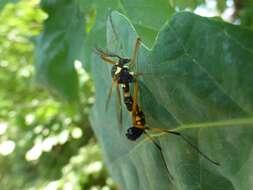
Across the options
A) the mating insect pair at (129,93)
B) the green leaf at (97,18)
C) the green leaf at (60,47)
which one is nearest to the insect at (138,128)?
the mating insect pair at (129,93)

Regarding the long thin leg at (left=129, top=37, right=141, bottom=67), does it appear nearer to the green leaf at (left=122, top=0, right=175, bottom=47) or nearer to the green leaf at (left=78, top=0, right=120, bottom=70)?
the green leaf at (left=122, top=0, right=175, bottom=47)

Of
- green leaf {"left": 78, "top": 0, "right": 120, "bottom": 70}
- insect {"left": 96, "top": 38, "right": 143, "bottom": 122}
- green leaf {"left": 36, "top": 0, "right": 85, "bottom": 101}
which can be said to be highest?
green leaf {"left": 36, "top": 0, "right": 85, "bottom": 101}

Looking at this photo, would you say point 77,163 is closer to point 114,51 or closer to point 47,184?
point 47,184

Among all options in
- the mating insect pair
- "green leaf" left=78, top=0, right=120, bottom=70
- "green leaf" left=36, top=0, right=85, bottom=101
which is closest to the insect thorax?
the mating insect pair

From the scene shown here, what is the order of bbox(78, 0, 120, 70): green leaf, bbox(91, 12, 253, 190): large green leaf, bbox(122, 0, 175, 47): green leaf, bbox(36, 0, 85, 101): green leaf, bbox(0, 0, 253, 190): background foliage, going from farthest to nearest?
bbox(36, 0, 85, 101): green leaf < bbox(78, 0, 120, 70): green leaf < bbox(122, 0, 175, 47): green leaf < bbox(0, 0, 253, 190): background foliage < bbox(91, 12, 253, 190): large green leaf

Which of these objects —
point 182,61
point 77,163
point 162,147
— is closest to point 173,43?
point 182,61

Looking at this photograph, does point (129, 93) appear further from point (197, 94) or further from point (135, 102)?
point (197, 94)

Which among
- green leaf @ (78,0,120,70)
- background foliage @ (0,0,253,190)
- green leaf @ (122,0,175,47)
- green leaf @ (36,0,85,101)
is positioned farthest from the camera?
green leaf @ (36,0,85,101)

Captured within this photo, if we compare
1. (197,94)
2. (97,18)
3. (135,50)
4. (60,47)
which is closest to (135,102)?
(135,50)
